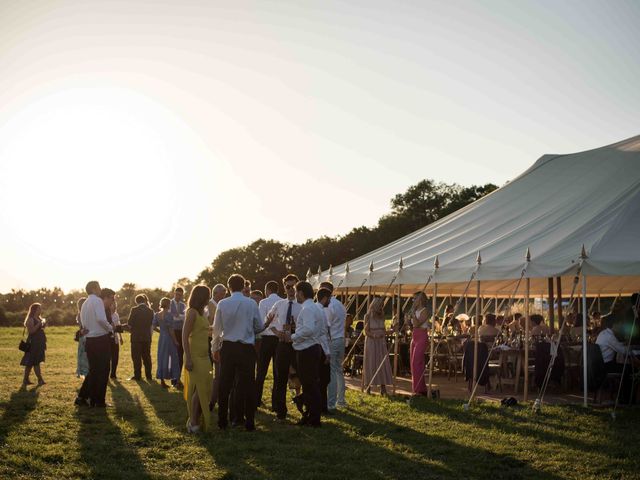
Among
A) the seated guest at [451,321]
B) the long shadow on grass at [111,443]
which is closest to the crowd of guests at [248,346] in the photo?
the long shadow on grass at [111,443]

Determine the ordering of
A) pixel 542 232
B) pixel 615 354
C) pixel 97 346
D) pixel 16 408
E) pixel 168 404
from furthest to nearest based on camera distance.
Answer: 1. pixel 542 232
2. pixel 168 404
3. pixel 615 354
4. pixel 97 346
5. pixel 16 408

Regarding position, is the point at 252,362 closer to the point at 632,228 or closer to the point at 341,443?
the point at 341,443

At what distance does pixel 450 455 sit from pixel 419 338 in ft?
16.8

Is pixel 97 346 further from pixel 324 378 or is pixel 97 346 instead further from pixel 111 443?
pixel 324 378

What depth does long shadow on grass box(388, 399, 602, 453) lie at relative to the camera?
8.77 metres

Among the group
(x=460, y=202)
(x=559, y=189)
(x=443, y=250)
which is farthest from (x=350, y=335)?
(x=460, y=202)

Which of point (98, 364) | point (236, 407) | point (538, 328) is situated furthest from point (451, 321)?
point (236, 407)

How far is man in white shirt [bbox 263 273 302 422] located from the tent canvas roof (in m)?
3.43

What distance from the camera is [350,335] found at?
18.1 m

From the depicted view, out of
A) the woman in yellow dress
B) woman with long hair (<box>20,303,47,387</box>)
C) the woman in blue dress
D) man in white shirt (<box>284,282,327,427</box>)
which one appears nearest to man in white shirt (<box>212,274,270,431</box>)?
the woman in yellow dress

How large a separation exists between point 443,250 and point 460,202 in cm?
4582

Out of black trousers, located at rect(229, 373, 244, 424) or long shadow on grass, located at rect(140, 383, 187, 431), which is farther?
long shadow on grass, located at rect(140, 383, 187, 431)

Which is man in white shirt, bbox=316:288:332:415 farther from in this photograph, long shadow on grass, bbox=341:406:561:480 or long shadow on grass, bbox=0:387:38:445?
long shadow on grass, bbox=0:387:38:445

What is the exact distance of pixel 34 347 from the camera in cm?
1474
